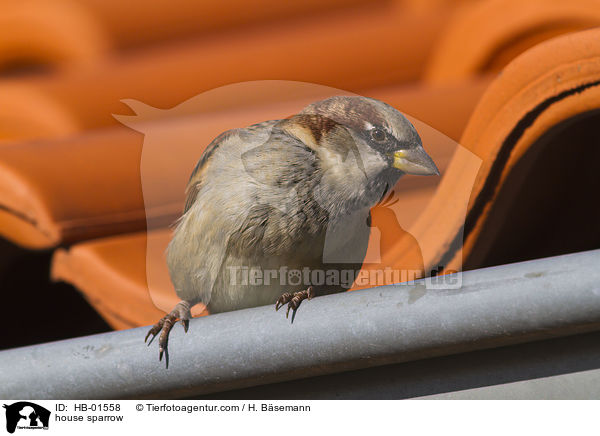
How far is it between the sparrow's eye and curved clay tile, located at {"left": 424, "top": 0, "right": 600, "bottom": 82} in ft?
0.68

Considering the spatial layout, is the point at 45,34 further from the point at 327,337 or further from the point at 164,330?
the point at 327,337

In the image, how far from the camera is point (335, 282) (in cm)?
145

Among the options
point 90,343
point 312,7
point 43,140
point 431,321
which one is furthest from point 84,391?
point 312,7

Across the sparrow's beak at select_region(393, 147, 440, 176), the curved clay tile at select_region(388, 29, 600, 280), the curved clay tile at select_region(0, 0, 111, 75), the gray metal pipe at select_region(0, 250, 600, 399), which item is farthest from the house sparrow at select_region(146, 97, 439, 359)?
the curved clay tile at select_region(0, 0, 111, 75)

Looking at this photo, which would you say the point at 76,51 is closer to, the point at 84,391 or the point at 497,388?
the point at 84,391

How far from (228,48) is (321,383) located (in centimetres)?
82

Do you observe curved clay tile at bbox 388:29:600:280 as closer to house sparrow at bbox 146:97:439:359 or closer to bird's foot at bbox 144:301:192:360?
house sparrow at bbox 146:97:439:359

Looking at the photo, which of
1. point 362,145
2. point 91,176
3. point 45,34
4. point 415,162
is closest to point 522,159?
point 415,162

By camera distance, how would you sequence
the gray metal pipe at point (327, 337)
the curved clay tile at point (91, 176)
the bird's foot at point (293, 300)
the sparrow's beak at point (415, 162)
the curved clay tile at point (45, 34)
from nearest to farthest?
the gray metal pipe at point (327, 337) → the bird's foot at point (293, 300) → the sparrow's beak at point (415, 162) → the curved clay tile at point (91, 176) → the curved clay tile at point (45, 34)

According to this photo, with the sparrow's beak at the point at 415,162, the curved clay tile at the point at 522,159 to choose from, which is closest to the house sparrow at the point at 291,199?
the sparrow's beak at the point at 415,162

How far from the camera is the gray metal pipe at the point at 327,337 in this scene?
0.87 m

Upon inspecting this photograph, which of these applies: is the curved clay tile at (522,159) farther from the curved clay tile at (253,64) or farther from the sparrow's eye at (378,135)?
the curved clay tile at (253,64)
